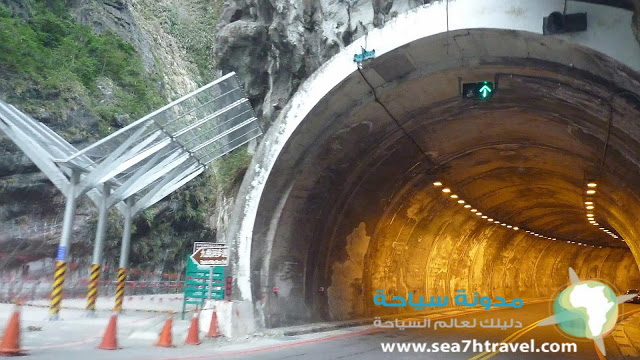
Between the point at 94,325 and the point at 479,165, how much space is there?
1214 centimetres

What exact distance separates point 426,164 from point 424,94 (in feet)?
15.0

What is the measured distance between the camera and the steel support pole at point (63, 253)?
45.3ft

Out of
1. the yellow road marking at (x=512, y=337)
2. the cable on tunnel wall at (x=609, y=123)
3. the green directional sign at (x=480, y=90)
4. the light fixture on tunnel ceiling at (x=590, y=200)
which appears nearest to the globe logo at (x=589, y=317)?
the yellow road marking at (x=512, y=337)

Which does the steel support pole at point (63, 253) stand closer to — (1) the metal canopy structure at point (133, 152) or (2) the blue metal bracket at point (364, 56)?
(1) the metal canopy structure at point (133, 152)

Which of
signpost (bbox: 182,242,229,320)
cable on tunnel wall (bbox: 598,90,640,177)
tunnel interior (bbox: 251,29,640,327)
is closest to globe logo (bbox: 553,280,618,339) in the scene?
tunnel interior (bbox: 251,29,640,327)

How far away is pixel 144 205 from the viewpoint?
57.4 feet

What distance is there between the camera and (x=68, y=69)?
90.5ft

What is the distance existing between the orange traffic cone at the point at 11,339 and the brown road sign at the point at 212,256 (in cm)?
501

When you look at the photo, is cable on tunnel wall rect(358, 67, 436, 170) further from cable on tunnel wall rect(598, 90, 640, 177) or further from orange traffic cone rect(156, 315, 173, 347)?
orange traffic cone rect(156, 315, 173, 347)

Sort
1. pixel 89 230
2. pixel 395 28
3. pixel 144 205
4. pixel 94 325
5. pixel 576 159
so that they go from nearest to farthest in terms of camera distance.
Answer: pixel 395 28 < pixel 94 325 < pixel 576 159 < pixel 144 205 < pixel 89 230

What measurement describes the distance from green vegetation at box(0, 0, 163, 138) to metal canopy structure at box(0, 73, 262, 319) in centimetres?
845

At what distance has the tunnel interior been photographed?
10.9 meters

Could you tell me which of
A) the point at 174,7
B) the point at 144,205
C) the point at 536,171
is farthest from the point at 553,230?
the point at 174,7

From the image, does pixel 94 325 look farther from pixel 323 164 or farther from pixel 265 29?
pixel 265 29
